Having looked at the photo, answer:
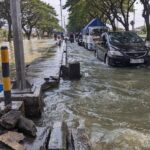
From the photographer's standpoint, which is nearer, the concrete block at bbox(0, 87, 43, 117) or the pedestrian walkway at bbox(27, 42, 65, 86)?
the concrete block at bbox(0, 87, 43, 117)

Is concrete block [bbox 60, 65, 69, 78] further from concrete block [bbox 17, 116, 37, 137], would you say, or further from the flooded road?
concrete block [bbox 17, 116, 37, 137]

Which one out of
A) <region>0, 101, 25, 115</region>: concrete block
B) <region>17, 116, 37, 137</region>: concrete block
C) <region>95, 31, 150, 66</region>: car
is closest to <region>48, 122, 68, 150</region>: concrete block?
<region>17, 116, 37, 137</region>: concrete block

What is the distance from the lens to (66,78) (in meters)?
13.8

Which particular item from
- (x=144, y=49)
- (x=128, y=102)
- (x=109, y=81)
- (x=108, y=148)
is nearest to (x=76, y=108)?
(x=128, y=102)

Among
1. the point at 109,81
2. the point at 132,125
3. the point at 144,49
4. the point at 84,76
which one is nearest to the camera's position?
the point at 132,125

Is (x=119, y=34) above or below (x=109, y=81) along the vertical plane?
above

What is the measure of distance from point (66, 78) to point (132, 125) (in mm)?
6686

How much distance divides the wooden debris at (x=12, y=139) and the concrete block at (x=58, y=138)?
0.38 meters

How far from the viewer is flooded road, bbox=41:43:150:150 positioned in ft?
21.3

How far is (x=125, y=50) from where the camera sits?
1703cm

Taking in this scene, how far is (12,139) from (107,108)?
3.90 metres

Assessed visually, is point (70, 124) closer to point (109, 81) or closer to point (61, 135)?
point (61, 135)

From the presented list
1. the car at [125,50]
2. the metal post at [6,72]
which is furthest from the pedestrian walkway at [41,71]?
the metal post at [6,72]

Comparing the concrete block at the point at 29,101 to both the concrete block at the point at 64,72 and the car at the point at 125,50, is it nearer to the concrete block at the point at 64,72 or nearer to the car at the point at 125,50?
the concrete block at the point at 64,72
